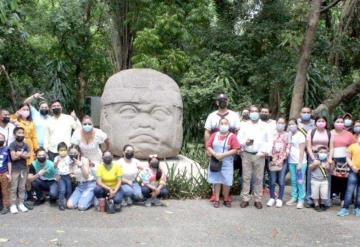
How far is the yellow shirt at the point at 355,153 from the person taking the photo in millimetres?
7930

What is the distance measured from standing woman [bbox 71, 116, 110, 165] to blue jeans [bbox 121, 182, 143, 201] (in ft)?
2.33

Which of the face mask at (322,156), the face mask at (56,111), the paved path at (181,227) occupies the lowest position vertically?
the paved path at (181,227)

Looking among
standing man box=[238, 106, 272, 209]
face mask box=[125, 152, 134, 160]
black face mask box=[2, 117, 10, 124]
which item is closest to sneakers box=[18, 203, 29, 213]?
black face mask box=[2, 117, 10, 124]

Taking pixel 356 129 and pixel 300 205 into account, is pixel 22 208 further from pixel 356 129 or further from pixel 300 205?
pixel 356 129

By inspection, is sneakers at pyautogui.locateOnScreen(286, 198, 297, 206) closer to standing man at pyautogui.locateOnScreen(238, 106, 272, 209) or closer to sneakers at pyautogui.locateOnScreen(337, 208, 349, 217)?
standing man at pyautogui.locateOnScreen(238, 106, 272, 209)

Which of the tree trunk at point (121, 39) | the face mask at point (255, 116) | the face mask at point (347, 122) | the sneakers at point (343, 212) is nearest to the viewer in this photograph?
the sneakers at point (343, 212)

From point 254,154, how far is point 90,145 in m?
2.65

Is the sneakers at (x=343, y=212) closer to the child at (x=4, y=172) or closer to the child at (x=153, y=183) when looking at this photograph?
the child at (x=153, y=183)

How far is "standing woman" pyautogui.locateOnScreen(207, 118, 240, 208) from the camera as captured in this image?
8.16m

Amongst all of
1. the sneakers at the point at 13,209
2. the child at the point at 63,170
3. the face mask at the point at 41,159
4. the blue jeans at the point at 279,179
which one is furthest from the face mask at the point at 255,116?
the sneakers at the point at 13,209

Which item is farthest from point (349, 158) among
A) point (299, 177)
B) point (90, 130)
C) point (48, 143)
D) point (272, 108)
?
point (272, 108)

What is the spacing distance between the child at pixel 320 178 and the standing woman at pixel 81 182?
3.50 m

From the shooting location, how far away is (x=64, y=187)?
8031 mm

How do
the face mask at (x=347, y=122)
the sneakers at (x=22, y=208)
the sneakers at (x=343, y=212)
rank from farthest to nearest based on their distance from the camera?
the face mask at (x=347, y=122), the sneakers at (x=343, y=212), the sneakers at (x=22, y=208)
